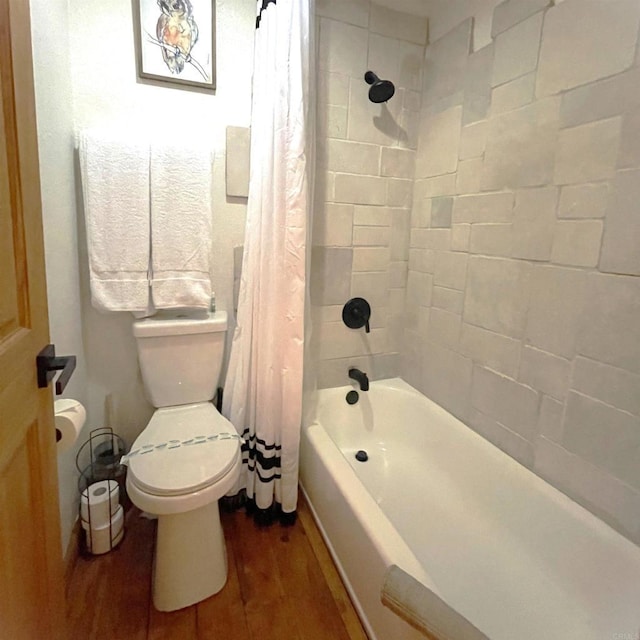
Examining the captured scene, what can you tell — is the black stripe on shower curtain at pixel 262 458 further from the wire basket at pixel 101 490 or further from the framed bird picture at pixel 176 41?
the framed bird picture at pixel 176 41

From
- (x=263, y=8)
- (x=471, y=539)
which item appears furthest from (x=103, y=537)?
(x=263, y=8)

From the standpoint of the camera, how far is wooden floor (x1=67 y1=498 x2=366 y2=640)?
125 cm

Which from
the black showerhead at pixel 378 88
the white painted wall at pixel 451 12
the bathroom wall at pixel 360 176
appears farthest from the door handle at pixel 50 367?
the white painted wall at pixel 451 12

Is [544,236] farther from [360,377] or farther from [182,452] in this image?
[182,452]

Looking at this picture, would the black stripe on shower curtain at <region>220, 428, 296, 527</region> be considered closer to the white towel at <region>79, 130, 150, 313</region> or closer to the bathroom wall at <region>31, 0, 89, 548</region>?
the bathroom wall at <region>31, 0, 89, 548</region>

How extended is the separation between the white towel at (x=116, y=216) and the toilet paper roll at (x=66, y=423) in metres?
0.60

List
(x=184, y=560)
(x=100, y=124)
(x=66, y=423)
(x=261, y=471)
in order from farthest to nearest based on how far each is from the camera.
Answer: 1. (x=261, y=471)
2. (x=100, y=124)
3. (x=184, y=560)
4. (x=66, y=423)

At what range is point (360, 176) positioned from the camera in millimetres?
1911

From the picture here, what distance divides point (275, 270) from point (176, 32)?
1.09m

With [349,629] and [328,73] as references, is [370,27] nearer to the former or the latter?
[328,73]

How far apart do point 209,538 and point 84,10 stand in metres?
2.04

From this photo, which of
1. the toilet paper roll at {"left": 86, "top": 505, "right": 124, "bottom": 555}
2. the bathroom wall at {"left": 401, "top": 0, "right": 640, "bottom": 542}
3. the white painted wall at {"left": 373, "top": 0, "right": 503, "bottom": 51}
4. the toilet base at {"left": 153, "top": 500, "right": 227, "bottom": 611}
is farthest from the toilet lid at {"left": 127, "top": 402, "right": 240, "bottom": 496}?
the white painted wall at {"left": 373, "top": 0, "right": 503, "bottom": 51}

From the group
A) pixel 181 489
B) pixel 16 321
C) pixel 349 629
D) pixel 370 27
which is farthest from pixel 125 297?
→ pixel 370 27

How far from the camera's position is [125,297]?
1.59 metres
